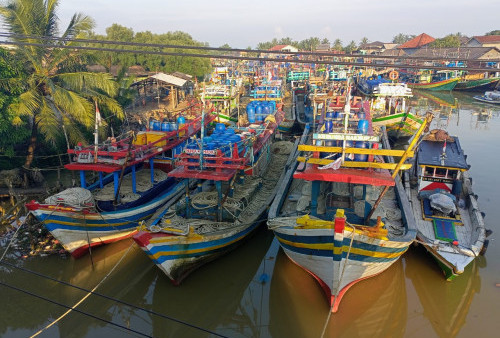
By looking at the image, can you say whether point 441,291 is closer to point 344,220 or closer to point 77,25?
point 344,220

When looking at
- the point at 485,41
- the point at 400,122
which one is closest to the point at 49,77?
the point at 400,122

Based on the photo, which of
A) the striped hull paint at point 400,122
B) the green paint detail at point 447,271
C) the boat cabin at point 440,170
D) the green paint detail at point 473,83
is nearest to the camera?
the green paint detail at point 447,271

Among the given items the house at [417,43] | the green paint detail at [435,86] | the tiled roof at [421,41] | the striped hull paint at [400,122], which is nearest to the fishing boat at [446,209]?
the striped hull paint at [400,122]

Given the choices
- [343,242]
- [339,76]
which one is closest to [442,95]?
[339,76]

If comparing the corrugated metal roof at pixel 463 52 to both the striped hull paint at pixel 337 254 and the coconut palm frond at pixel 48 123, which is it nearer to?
the striped hull paint at pixel 337 254

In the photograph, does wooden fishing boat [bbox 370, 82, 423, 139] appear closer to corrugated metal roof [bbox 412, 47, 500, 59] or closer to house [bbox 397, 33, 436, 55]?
corrugated metal roof [bbox 412, 47, 500, 59]

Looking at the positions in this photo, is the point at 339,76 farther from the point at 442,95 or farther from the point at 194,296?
the point at 194,296

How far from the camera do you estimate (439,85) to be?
2088 inches

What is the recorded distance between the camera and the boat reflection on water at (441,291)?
33.1 feet

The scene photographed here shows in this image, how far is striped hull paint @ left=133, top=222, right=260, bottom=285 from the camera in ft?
33.1

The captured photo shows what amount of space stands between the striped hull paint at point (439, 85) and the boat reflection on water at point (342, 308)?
48.2 meters

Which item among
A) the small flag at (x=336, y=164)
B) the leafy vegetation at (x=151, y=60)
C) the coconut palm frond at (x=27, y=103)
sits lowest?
the small flag at (x=336, y=164)

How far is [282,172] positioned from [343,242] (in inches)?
325

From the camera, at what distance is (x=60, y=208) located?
11.3 metres
